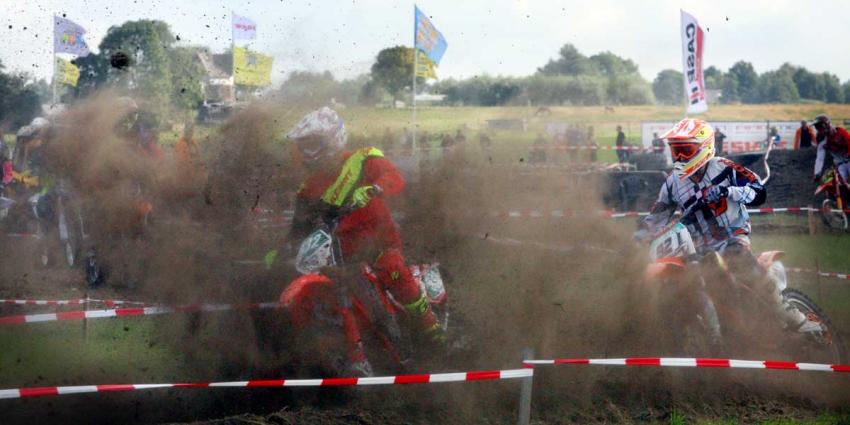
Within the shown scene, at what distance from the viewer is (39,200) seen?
14594mm

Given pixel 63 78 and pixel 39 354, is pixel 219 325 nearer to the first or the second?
pixel 39 354

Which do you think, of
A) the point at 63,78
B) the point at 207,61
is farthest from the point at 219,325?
the point at 63,78

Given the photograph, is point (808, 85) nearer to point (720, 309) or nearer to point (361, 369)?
point (720, 309)

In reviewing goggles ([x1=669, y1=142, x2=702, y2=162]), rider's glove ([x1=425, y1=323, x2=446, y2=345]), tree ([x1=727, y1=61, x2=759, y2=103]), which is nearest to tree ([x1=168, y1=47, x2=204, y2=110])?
rider's glove ([x1=425, y1=323, x2=446, y2=345])

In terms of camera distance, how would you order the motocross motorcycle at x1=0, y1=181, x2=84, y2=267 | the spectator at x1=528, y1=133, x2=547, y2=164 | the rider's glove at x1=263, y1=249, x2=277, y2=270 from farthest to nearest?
the motocross motorcycle at x1=0, y1=181, x2=84, y2=267, the spectator at x1=528, y1=133, x2=547, y2=164, the rider's glove at x1=263, y1=249, x2=277, y2=270

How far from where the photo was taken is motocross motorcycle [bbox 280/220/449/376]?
721 cm

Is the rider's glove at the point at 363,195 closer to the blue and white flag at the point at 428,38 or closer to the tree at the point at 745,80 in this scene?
the blue and white flag at the point at 428,38

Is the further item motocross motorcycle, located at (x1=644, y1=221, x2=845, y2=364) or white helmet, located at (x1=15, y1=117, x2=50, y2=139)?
white helmet, located at (x1=15, y1=117, x2=50, y2=139)

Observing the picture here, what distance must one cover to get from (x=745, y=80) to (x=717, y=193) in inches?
2459

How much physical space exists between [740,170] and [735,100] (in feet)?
193

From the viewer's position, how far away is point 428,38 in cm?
2414

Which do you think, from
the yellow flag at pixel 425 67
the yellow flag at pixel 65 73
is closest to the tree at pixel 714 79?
the yellow flag at pixel 425 67

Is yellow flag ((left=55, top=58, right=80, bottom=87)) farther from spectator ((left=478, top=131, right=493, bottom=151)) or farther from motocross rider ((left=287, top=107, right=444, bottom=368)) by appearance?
motocross rider ((left=287, top=107, right=444, bottom=368))

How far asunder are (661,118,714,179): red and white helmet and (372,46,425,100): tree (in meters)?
3.61
